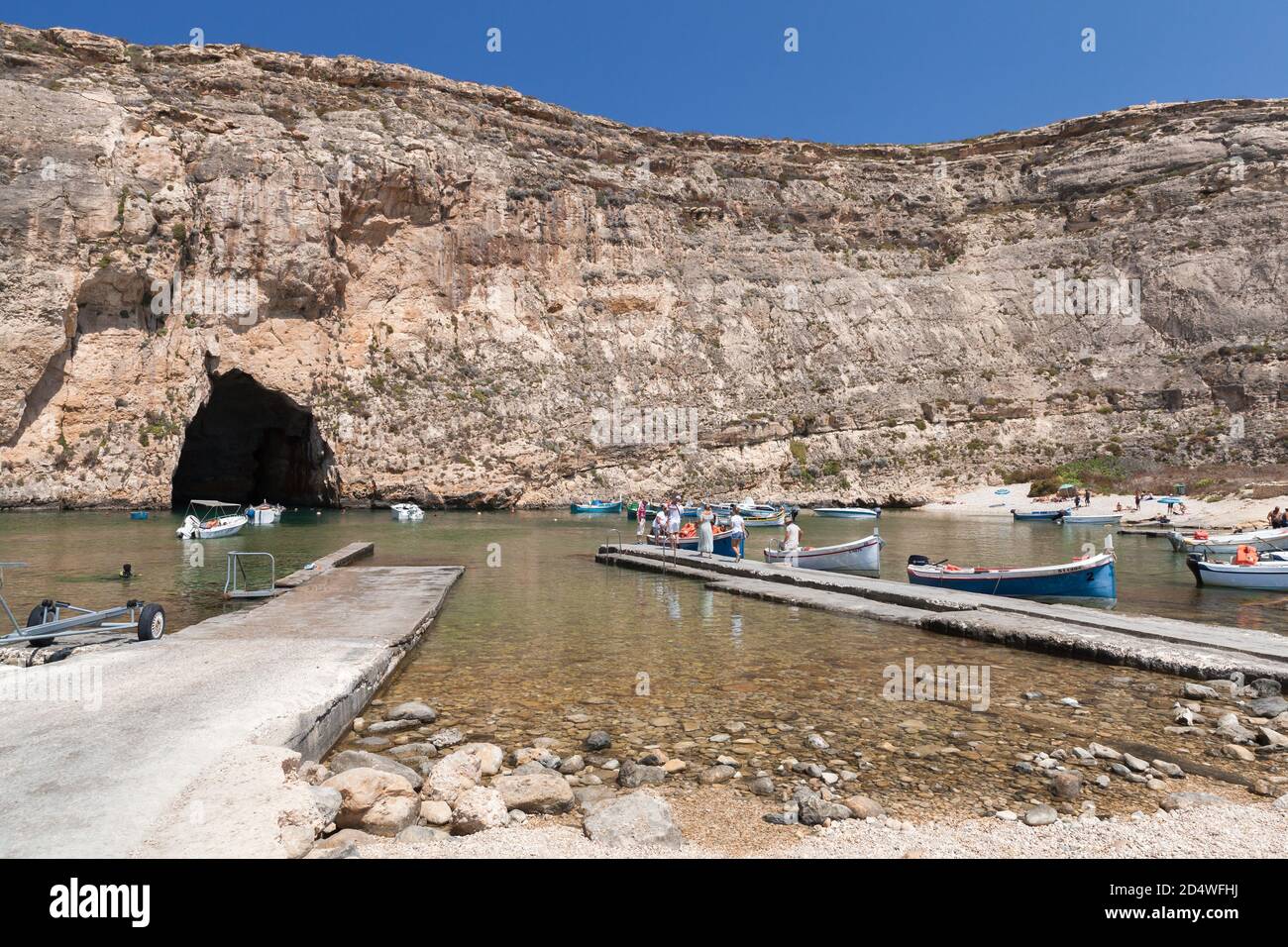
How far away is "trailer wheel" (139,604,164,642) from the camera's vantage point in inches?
391

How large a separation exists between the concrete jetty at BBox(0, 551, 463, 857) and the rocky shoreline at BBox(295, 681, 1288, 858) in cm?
33

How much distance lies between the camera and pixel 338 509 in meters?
56.3

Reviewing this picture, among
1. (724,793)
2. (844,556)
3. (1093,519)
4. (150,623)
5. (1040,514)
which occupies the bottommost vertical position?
(1093,519)

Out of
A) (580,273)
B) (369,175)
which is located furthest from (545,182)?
(369,175)

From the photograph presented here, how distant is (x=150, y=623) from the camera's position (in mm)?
10000

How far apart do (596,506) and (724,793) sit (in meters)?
49.5

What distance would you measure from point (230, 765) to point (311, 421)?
5447 centimetres

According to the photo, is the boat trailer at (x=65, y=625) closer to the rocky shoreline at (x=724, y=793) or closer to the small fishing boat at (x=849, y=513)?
the rocky shoreline at (x=724, y=793)

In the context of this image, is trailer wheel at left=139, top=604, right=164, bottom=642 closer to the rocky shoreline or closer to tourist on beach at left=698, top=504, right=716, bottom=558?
the rocky shoreline

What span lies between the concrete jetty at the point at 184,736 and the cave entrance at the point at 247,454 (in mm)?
52007

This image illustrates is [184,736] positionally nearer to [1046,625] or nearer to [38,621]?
[38,621]

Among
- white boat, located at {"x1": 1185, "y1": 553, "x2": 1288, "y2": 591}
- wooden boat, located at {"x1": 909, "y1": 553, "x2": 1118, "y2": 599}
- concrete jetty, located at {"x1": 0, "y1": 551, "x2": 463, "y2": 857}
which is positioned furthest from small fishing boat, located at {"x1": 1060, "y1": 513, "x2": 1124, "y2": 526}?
concrete jetty, located at {"x1": 0, "y1": 551, "x2": 463, "y2": 857}

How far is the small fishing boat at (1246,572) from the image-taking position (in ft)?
61.1

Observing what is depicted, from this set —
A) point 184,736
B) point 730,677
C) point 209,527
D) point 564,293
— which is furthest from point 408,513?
point 184,736
